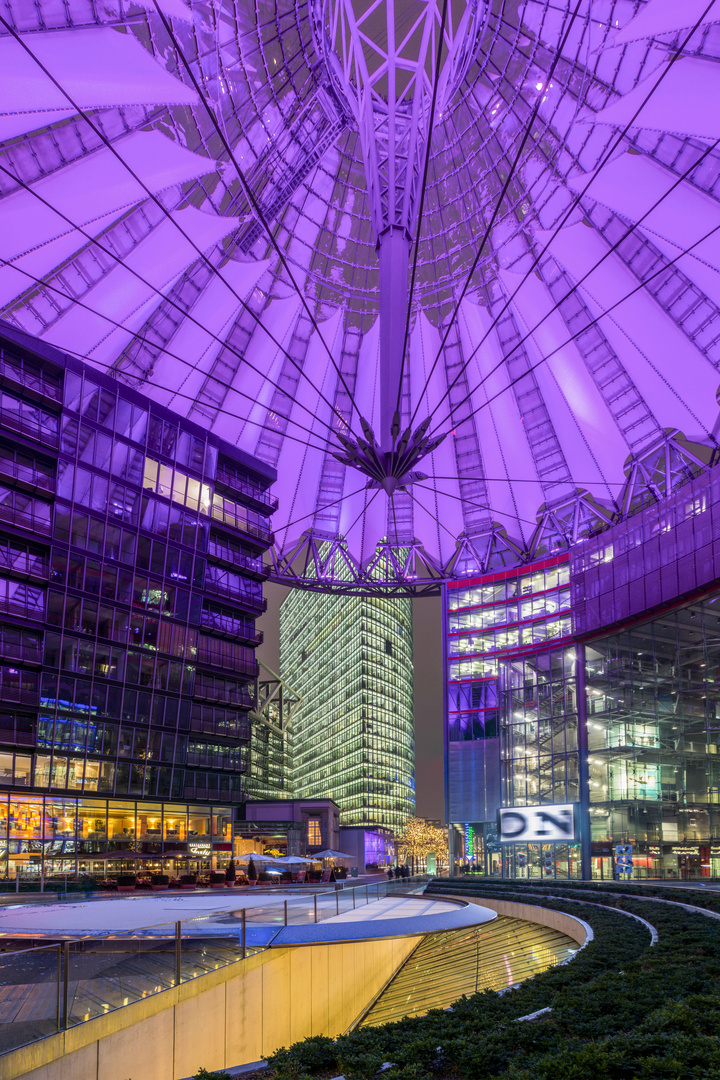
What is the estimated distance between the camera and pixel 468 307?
1794 inches

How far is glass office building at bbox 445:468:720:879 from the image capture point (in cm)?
4459

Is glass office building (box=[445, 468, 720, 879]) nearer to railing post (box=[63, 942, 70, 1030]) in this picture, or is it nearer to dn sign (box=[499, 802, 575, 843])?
dn sign (box=[499, 802, 575, 843])

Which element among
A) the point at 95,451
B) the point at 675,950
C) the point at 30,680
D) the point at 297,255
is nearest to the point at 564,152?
the point at 297,255

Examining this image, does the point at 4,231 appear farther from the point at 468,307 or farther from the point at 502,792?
the point at 502,792

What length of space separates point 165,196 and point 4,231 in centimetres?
856

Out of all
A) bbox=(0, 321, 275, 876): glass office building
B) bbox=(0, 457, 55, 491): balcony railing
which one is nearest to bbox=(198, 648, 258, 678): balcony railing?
bbox=(0, 321, 275, 876): glass office building

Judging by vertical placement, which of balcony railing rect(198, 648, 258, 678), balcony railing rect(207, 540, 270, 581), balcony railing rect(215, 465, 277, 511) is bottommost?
balcony railing rect(198, 648, 258, 678)

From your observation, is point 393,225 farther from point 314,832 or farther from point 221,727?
point 314,832

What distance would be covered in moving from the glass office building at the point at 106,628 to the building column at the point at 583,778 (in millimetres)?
23744

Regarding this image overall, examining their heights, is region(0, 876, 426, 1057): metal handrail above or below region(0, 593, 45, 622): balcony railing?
below

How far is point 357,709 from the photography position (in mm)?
144000

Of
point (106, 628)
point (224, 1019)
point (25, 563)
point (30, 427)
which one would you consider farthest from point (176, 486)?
point (224, 1019)

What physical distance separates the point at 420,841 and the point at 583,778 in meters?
97.0

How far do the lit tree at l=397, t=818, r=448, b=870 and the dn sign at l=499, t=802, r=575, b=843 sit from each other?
8557cm
